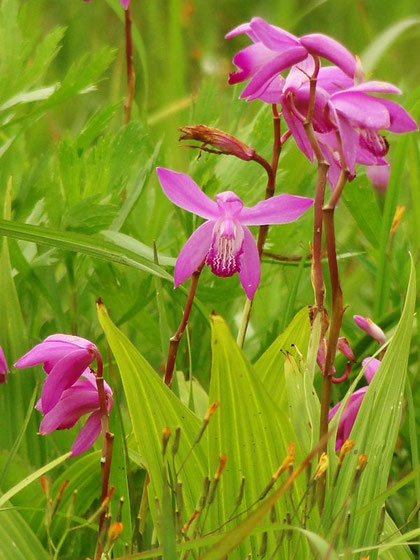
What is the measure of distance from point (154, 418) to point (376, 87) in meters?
0.36

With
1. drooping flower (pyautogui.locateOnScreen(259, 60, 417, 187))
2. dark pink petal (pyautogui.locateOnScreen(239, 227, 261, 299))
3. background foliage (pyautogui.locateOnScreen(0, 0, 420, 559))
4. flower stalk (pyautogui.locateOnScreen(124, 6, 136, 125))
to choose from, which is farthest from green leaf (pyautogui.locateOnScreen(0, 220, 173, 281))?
flower stalk (pyautogui.locateOnScreen(124, 6, 136, 125))

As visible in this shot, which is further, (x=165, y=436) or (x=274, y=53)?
(x=274, y=53)

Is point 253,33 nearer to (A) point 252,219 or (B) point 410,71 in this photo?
(A) point 252,219

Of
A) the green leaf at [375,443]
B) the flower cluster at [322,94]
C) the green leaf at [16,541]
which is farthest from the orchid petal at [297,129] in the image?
the green leaf at [16,541]

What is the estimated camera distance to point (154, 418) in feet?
3.06

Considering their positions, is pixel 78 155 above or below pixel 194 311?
above

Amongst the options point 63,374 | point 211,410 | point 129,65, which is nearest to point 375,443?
point 211,410

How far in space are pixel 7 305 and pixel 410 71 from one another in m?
2.56

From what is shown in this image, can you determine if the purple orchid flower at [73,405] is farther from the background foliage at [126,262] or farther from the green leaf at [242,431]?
the green leaf at [242,431]

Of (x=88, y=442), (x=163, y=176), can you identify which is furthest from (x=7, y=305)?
(x=163, y=176)

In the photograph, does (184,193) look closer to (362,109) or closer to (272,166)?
(272,166)

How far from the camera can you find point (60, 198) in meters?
1.28

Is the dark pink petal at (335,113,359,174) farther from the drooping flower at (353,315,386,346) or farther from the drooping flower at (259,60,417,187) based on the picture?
the drooping flower at (353,315,386,346)

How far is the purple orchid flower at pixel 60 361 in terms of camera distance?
0.94 m
